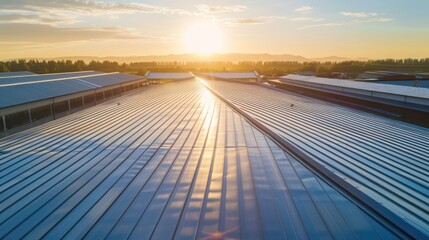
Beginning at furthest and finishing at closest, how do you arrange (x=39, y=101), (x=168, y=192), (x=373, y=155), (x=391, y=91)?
(x=391, y=91)
(x=39, y=101)
(x=373, y=155)
(x=168, y=192)

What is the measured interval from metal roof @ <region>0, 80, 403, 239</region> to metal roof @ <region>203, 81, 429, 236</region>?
2.27 feet

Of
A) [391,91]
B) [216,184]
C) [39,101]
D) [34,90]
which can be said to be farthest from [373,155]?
[34,90]

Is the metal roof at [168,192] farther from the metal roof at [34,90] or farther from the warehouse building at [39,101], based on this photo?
the metal roof at [34,90]

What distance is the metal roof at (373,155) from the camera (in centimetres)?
538

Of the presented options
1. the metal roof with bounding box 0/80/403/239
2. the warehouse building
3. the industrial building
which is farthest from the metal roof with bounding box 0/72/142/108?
the metal roof with bounding box 0/80/403/239

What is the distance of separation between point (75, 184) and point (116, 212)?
185 centimetres

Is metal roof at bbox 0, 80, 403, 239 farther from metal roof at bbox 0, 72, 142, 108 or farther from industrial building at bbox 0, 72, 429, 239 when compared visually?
metal roof at bbox 0, 72, 142, 108

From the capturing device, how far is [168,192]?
5.85 meters

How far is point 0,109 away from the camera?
15.0 metres

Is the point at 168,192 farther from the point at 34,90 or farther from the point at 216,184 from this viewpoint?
the point at 34,90

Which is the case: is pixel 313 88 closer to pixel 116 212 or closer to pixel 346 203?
pixel 346 203

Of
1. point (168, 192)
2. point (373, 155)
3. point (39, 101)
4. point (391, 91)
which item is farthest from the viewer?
point (391, 91)

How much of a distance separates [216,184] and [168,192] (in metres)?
1.13

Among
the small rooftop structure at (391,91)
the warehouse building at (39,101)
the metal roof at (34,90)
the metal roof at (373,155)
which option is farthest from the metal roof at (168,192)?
the small rooftop structure at (391,91)
